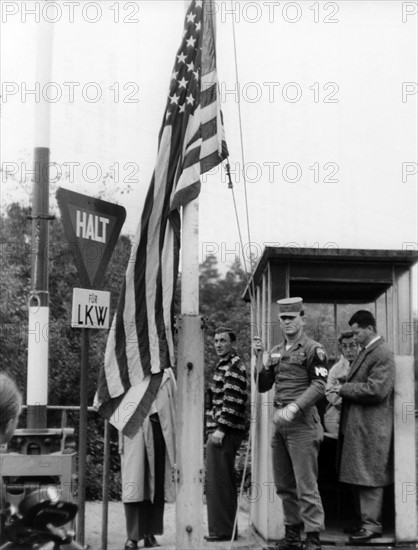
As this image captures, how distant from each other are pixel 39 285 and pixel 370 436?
3563 millimetres

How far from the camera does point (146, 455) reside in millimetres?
9312

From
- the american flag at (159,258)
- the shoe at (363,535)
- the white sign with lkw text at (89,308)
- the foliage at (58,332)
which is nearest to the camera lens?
the white sign with lkw text at (89,308)

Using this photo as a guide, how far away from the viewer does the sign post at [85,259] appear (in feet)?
24.0

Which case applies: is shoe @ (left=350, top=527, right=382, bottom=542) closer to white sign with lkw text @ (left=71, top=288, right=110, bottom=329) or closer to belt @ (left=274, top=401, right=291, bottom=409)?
belt @ (left=274, top=401, right=291, bottom=409)

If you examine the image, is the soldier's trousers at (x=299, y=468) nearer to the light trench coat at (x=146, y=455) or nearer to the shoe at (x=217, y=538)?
the shoe at (x=217, y=538)

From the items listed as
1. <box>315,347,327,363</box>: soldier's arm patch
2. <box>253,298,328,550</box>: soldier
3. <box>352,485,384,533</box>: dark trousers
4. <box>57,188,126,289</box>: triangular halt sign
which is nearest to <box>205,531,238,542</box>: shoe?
<box>253,298,328,550</box>: soldier

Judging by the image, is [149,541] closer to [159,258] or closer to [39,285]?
[39,285]

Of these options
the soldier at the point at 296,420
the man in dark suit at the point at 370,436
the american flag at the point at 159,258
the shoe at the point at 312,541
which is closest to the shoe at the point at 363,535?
the man in dark suit at the point at 370,436

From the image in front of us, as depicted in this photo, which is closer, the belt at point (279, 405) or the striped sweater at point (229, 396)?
the belt at point (279, 405)

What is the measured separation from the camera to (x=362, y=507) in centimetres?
956

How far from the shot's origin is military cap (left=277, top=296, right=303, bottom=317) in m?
9.09

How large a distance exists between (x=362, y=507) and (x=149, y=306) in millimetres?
3260

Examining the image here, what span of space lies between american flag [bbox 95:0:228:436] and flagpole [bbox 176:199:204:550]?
0.21 m

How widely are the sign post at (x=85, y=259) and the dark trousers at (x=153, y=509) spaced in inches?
63.7
